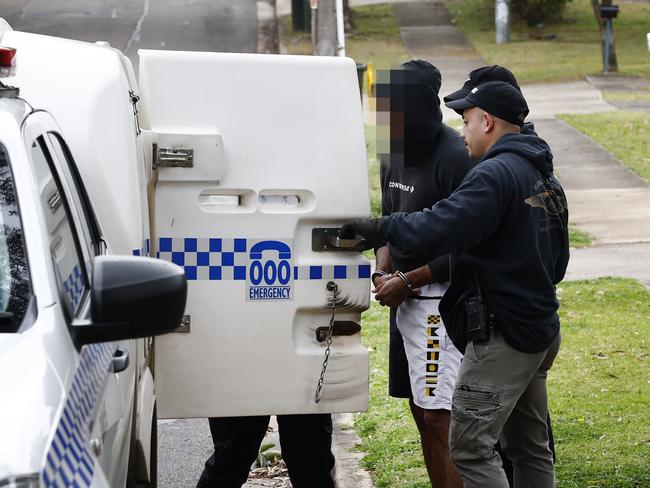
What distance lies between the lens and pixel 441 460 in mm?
4938

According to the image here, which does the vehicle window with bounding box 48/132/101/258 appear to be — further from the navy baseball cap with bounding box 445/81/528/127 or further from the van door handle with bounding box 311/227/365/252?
the navy baseball cap with bounding box 445/81/528/127

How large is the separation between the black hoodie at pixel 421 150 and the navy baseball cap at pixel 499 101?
489mm

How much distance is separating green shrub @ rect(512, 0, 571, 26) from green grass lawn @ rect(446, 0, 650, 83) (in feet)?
0.87

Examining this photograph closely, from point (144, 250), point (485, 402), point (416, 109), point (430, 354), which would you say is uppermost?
point (416, 109)

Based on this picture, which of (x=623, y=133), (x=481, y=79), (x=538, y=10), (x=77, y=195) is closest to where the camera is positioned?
(x=77, y=195)

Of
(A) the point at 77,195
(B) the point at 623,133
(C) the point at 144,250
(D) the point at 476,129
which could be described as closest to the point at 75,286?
(A) the point at 77,195

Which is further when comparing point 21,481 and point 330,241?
point 330,241

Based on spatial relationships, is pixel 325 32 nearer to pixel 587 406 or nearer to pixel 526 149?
pixel 587 406

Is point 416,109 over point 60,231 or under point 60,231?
under

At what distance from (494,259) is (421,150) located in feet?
2.72

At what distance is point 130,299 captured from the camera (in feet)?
9.07

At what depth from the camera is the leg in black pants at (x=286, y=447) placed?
16.8 ft

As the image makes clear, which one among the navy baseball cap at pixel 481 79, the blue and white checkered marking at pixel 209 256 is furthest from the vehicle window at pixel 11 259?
the navy baseball cap at pixel 481 79

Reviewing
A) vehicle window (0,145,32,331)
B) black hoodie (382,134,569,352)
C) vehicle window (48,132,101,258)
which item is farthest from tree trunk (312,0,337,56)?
vehicle window (0,145,32,331)
